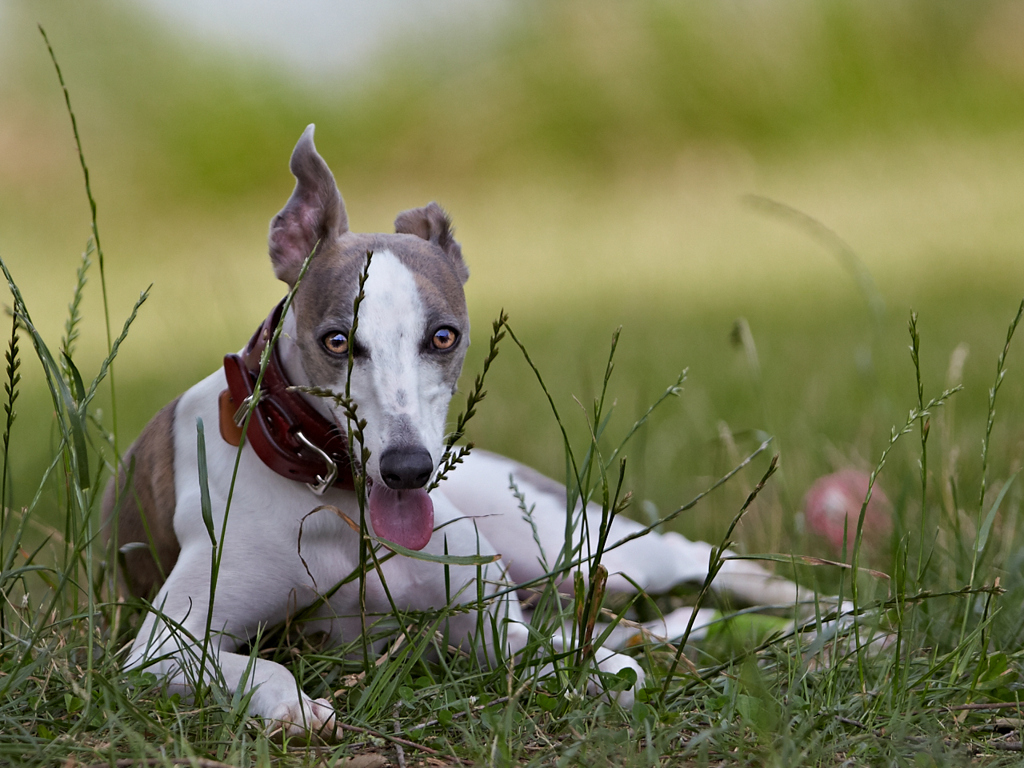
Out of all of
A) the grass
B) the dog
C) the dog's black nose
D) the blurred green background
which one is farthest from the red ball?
the blurred green background

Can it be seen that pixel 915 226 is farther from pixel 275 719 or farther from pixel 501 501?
pixel 275 719

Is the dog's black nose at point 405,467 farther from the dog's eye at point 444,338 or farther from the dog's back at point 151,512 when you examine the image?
the dog's back at point 151,512

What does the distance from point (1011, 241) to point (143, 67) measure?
899 centimetres

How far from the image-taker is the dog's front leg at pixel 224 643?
1.69 metres

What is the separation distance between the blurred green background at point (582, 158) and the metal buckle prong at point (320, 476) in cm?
523

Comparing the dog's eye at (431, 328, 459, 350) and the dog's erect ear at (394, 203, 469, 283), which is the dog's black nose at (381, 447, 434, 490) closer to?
the dog's eye at (431, 328, 459, 350)

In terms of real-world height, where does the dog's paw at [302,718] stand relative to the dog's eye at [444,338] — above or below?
below

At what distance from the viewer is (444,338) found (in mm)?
1987

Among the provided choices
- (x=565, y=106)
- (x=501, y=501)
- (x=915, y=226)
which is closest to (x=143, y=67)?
(x=565, y=106)

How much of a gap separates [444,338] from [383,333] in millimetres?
132

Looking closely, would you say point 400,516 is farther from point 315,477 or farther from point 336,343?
point 336,343

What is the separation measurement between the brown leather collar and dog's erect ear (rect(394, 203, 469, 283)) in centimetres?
42

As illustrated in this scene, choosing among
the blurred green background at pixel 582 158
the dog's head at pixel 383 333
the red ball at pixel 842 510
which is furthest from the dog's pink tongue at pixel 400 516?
the blurred green background at pixel 582 158

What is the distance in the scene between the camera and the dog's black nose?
70.0 inches
